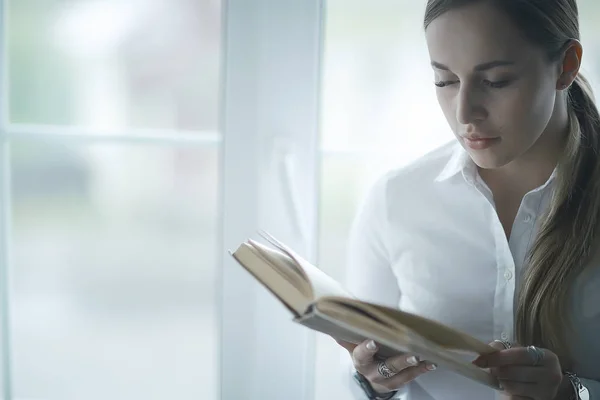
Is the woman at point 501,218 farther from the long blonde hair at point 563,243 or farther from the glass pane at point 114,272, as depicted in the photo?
the glass pane at point 114,272

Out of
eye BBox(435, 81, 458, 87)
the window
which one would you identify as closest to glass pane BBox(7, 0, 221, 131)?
the window

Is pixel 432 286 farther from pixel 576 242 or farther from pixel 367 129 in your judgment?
pixel 367 129

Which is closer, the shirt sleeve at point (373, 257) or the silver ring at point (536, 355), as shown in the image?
the silver ring at point (536, 355)

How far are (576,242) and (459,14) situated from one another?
349 mm

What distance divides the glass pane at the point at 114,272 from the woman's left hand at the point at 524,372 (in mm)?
639

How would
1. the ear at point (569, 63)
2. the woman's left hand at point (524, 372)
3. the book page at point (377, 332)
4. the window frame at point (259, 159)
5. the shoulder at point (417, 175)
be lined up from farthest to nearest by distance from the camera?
the window frame at point (259, 159) < the shoulder at point (417, 175) < the ear at point (569, 63) < the woman's left hand at point (524, 372) < the book page at point (377, 332)

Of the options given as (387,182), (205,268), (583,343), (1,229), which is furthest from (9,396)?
(583,343)

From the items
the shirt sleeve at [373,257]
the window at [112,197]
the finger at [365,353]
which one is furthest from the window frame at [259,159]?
the finger at [365,353]

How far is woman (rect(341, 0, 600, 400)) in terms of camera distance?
0.81m

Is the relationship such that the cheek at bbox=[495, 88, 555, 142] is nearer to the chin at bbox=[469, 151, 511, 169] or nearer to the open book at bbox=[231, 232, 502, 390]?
the chin at bbox=[469, 151, 511, 169]

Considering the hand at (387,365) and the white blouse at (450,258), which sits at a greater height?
the white blouse at (450,258)

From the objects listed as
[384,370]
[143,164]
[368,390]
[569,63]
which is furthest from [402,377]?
[143,164]

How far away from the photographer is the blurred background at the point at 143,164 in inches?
45.6

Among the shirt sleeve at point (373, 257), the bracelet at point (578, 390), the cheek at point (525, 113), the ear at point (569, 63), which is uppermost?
the ear at point (569, 63)
